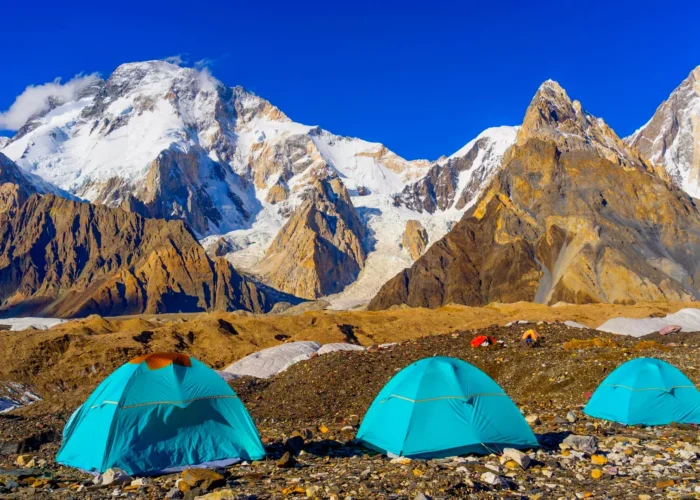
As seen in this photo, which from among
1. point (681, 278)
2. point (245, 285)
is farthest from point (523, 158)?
point (245, 285)

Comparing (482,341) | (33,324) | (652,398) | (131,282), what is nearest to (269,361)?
(482,341)

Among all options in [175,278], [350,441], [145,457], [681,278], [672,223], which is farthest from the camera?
[175,278]

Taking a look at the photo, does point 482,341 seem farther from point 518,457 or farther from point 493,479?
point 493,479

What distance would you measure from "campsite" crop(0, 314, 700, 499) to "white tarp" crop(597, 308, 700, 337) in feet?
71.3

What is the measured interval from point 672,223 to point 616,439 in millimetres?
124426

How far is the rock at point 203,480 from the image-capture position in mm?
10199

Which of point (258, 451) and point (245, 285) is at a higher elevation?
point (245, 285)

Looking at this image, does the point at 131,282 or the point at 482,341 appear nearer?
the point at 482,341

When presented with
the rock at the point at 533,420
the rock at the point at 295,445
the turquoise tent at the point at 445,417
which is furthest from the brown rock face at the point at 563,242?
the rock at the point at 295,445

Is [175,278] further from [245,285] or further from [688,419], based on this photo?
[688,419]

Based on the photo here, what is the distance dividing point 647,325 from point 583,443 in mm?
37270

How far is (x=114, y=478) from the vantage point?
11164 millimetres

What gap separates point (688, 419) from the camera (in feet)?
51.8

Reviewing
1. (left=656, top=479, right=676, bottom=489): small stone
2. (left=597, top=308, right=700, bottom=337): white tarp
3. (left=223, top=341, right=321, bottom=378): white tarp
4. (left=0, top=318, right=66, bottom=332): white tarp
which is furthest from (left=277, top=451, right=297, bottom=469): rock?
(left=0, top=318, right=66, bottom=332): white tarp
